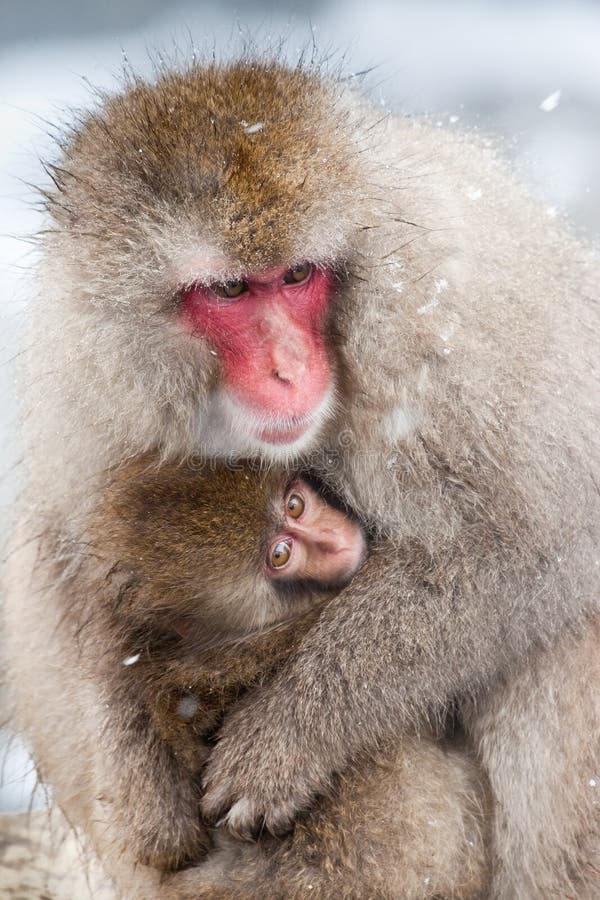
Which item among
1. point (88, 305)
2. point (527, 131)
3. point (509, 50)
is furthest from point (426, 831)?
point (509, 50)

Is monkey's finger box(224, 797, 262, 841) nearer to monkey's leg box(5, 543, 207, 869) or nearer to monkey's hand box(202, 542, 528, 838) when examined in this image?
monkey's hand box(202, 542, 528, 838)

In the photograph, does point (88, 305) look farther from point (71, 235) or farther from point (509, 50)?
point (509, 50)

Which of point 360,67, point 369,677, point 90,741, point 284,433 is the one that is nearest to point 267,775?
point 369,677

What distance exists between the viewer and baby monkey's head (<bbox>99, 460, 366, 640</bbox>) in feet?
8.23

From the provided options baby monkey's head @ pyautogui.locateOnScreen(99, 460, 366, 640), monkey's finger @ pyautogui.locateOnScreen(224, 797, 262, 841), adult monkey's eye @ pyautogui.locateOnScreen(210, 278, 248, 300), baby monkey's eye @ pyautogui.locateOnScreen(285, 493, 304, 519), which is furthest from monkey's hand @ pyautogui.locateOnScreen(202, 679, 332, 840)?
adult monkey's eye @ pyautogui.locateOnScreen(210, 278, 248, 300)

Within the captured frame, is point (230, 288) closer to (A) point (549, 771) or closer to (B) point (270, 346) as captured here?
(B) point (270, 346)

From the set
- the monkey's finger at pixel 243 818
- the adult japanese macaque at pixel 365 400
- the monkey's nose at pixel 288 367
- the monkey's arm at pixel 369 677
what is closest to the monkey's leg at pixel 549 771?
the adult japanese macaque at pixel 365 400

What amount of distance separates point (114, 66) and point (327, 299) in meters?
0.89

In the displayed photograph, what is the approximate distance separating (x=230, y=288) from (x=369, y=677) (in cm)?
97

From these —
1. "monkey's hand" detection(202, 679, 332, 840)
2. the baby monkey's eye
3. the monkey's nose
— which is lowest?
"monkey's hand" detection(202, 679, 332, 840)

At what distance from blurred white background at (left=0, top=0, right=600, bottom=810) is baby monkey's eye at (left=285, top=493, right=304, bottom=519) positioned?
0.90 m

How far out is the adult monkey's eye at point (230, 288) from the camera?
2.48m

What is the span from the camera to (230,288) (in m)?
2.49

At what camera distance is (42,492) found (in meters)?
3.14
